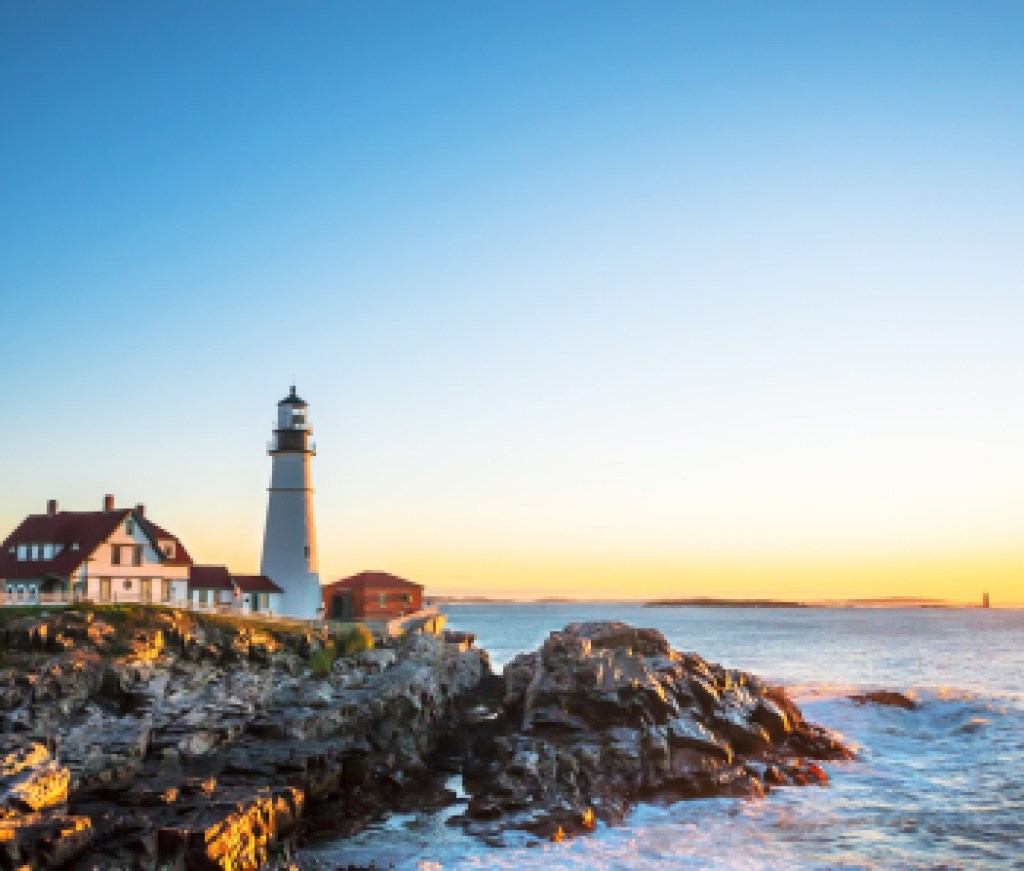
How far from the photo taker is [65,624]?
32625 mm

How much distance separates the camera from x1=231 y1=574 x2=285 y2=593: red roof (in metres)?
53.6

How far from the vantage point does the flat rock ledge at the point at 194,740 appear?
1886 centimetres

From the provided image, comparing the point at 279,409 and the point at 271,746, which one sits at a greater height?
the point at 279,409

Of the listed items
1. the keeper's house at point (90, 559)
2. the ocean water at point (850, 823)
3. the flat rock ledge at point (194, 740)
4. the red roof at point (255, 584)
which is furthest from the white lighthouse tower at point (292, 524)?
the ocean water at point (850, 823)

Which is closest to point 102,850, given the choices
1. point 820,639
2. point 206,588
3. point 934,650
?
point 206,588

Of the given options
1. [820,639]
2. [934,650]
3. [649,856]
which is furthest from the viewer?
[820,639]

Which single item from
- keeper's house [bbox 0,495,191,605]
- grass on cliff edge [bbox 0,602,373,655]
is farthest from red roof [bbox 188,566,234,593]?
grass on cliff edge [bbox 0,602,373,655]

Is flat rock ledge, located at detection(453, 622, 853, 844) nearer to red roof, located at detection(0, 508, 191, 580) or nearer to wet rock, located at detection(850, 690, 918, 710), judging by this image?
wet rock, located at detection(850, 690, 918, 710)

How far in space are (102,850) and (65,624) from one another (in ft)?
53.6

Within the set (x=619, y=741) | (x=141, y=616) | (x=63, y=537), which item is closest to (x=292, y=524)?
(x=63, y=537)

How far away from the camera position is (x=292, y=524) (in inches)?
2183

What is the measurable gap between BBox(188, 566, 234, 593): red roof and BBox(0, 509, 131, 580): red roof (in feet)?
22.0

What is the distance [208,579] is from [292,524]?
5.71 metres

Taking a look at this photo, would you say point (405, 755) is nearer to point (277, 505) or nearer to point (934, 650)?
point (277, 505)
